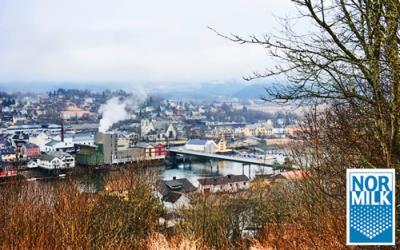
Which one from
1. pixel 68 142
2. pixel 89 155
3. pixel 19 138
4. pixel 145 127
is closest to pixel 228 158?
pixel 89 155

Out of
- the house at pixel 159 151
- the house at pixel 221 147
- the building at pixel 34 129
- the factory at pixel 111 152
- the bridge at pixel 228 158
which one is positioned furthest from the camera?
the building at pixel 34 129

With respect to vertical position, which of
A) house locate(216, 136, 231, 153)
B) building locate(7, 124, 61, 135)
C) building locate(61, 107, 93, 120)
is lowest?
house locate(216, 136, 231, 153)

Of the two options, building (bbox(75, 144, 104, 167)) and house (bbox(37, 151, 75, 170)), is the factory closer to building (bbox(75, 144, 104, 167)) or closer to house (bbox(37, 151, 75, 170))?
building (bbox(75, 144, 104, 167))

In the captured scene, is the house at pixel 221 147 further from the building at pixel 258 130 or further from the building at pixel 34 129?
the building at pixel 34 129

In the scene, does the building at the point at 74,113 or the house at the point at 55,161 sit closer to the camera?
the house at the point at 55,161

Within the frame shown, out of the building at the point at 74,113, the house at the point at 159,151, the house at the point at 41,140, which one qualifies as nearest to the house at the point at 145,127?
the house at the point at 41,140

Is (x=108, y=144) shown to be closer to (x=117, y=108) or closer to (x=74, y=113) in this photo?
(x=74, y=113)

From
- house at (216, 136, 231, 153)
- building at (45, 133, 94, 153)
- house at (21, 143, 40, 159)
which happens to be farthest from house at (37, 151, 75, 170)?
house at (216, 136, 231, 153)
